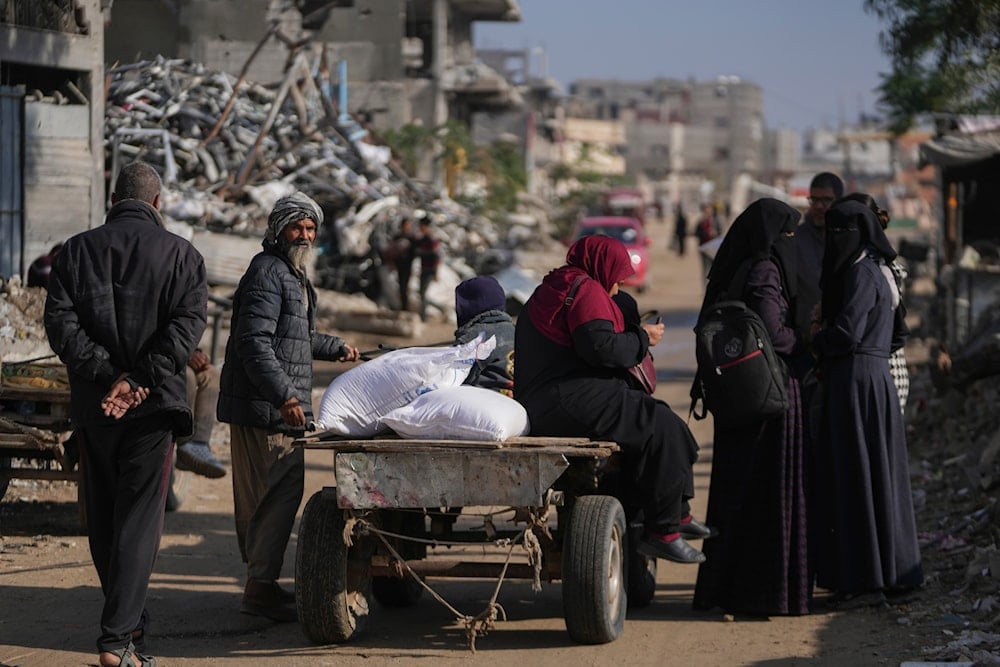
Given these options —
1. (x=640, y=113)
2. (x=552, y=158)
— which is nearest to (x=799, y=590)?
(x=552, y=158)

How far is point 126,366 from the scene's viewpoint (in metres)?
5.37

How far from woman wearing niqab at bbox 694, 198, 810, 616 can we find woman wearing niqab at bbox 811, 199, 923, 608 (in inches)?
8.3

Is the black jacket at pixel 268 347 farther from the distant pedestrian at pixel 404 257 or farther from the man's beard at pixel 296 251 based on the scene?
the distant pedestrian at pixel 404 257

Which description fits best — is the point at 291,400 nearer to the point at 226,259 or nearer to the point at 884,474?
the point at 884,474

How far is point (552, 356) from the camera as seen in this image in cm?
613

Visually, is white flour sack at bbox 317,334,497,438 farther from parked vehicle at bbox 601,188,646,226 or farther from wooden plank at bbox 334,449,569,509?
parked vehicle at bbox 601,188,646,226

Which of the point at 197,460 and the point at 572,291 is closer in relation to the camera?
the point at 572,291

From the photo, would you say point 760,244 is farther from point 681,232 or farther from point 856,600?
point 681,232

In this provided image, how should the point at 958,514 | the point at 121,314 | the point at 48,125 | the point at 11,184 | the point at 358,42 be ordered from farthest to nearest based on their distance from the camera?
the point at 358,42 < the point at 48,125 < the point at 11,184 < the point at 958,514 < the point at 121,314

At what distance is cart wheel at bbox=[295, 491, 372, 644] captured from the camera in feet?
19.2

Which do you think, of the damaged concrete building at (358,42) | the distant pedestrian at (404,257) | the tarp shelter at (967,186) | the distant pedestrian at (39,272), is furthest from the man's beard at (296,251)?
the damaged concrete building at (358,42)

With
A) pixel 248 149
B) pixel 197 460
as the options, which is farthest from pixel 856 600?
pixel 248 149

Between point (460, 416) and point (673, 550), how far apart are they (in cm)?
122

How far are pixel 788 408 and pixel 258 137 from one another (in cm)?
1640
